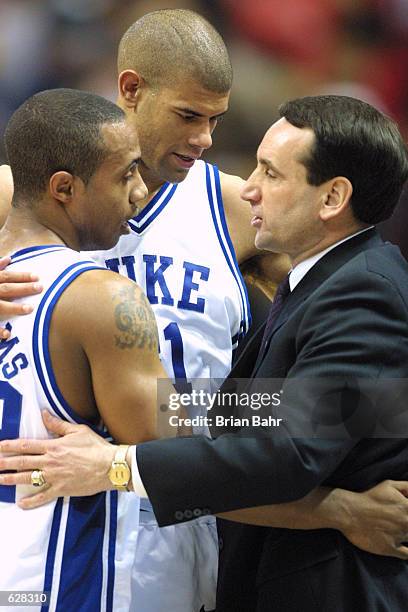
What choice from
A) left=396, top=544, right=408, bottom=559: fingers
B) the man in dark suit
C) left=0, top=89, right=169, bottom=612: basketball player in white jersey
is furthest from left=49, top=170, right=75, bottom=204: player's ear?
left=396, top=544, right=408, bottom=559: fingers

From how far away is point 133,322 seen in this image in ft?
6.75

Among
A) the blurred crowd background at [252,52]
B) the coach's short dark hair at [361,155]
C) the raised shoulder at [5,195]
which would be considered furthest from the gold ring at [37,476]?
the blurred crowd background at [252,52]

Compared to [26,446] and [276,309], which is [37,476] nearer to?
[26,446]

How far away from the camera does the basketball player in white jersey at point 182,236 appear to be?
262 cm

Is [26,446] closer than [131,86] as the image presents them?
Yes

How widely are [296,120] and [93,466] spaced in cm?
92

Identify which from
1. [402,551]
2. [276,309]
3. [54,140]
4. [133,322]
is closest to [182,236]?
[276,309]

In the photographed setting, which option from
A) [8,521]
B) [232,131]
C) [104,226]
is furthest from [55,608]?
[232,131]

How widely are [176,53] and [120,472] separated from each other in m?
1.37

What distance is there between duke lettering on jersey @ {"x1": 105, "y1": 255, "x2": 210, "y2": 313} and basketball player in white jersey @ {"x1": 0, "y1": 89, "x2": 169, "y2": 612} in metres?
0.42

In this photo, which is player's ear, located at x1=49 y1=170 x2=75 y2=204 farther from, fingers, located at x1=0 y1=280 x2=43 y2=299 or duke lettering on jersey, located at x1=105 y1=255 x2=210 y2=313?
duke lettering on jersey, located at x1=105 y1=255 x2=210 y2=313

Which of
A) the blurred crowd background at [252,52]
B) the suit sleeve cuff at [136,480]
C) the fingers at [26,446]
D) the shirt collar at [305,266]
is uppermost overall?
the blurred crowd background at [252,52]

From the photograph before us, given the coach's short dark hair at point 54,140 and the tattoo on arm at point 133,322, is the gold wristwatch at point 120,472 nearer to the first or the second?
the tattoo on arm at point 133,322

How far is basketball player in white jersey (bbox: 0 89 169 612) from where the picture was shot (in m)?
2.04
